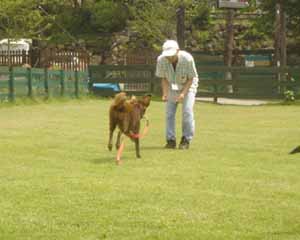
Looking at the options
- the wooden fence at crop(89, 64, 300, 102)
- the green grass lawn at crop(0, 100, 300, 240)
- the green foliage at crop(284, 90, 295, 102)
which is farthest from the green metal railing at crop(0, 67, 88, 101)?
the green grass lawn at crop(0, 100, 300, 240)

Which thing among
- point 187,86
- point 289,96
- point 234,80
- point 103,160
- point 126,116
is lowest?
point 289,96

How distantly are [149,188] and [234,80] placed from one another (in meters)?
23.7

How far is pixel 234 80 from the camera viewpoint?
3256cm

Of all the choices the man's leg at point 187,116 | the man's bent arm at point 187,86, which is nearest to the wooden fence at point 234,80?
the man's leg at point 187,116

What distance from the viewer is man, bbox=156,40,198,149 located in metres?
13.3

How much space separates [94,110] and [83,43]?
2384cm

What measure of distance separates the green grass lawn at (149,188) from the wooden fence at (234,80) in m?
15.6

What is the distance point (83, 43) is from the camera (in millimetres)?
48094

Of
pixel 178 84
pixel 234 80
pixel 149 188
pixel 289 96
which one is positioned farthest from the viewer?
pixel 234 80

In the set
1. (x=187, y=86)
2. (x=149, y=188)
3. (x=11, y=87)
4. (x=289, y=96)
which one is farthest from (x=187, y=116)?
(x=289, y=96)

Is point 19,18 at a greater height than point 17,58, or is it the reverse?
point 19,18

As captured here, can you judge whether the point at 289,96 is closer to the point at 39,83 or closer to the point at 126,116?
the point at 39,83

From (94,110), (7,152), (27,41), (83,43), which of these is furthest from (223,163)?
(83,43)

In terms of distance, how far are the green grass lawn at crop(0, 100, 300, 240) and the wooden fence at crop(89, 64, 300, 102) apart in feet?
51.1
